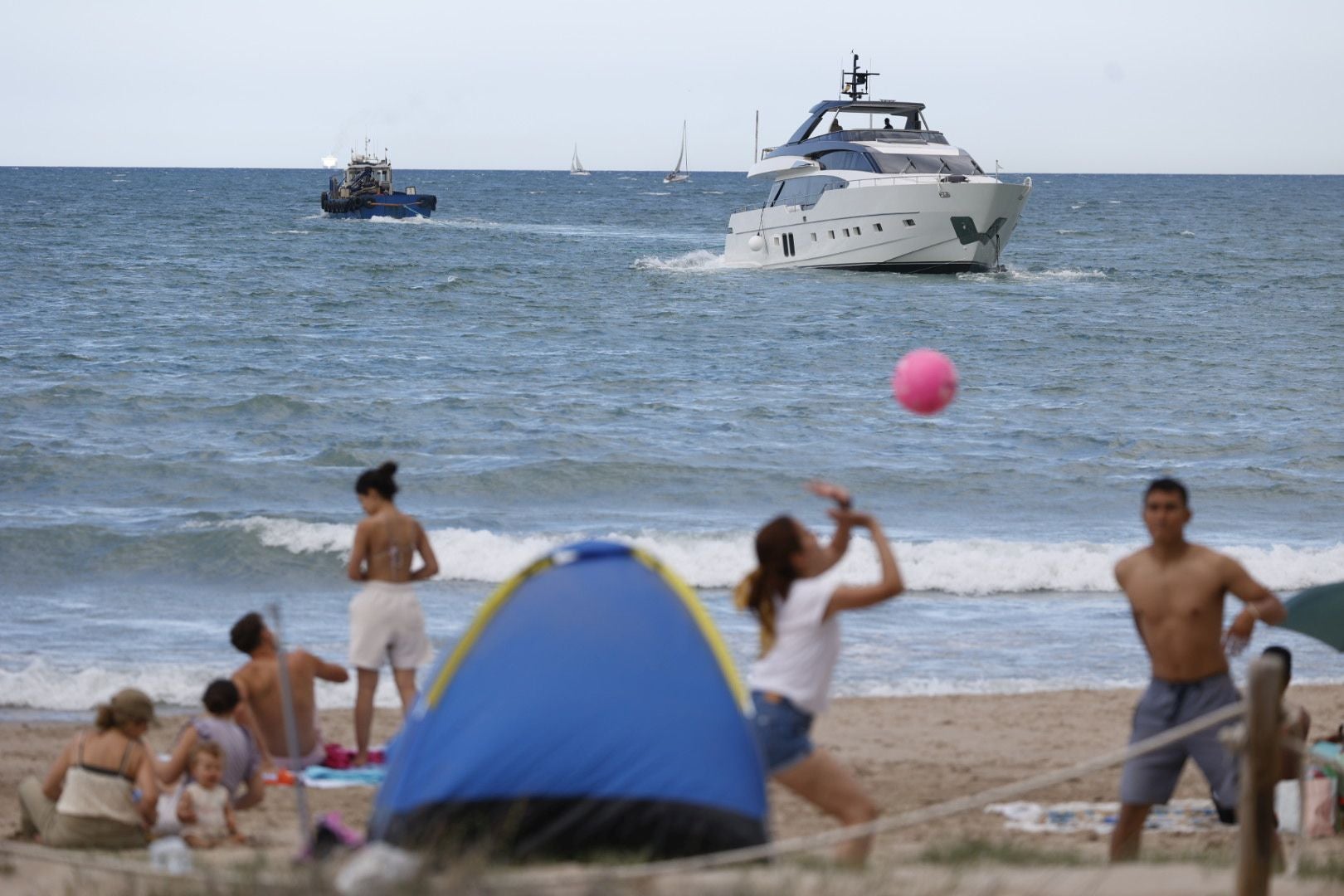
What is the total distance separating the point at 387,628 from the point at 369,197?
6546cm

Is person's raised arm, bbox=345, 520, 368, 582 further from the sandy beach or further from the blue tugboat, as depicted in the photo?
the blue tugboat

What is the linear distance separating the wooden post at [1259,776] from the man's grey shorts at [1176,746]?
83cm

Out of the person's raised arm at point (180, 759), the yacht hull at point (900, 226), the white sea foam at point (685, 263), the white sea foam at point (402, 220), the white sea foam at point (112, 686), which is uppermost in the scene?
the white sea foam at point (402, 220)

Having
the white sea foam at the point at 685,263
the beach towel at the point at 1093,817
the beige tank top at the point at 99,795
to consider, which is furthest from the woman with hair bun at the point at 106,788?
the white sea foam at the point at 685,263

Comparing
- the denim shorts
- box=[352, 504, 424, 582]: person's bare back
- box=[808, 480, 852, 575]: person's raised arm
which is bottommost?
the denim shorts

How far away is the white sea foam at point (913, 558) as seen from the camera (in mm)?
13180

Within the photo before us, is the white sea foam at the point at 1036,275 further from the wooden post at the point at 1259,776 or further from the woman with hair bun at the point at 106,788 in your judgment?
the wooden post at the point at 1259,776

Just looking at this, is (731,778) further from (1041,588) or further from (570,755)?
(1041,588)

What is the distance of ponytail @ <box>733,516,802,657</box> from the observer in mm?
4926

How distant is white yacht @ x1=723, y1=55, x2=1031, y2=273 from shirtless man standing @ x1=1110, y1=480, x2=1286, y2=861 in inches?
1170

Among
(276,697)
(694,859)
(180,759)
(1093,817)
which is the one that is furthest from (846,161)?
(694,859)

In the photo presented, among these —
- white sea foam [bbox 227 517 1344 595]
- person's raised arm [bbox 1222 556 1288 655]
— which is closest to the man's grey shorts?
person's raised arm [bbox 1222 556 1288 655]

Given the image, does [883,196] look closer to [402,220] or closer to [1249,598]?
[1249,598]

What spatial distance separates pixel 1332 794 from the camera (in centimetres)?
661
